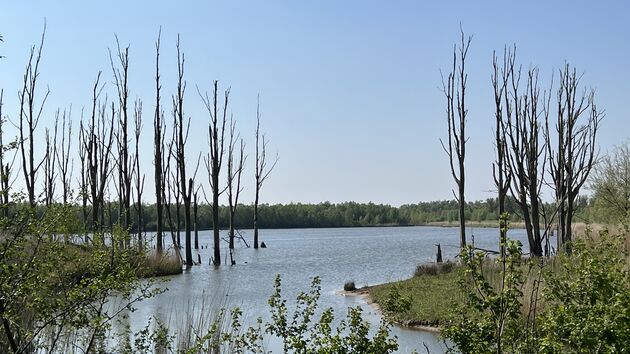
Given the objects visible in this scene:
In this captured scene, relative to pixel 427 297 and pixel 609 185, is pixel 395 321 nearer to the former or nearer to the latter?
pixel 427 297

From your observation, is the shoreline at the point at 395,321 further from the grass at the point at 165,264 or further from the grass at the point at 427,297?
the grass at the point at 165,264

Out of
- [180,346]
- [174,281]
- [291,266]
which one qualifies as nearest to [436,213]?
[291,266]

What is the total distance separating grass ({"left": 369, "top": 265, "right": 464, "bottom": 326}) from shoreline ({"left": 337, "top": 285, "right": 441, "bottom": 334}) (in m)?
0.02

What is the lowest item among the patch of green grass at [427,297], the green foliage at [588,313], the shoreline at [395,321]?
the shoreline at [395,321]

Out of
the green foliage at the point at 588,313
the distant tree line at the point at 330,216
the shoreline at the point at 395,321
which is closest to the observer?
the green foliage at the point at 588,313

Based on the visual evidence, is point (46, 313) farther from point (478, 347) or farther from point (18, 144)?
point (478, 347)

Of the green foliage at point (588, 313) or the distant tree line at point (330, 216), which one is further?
the distant tree line at point (330, 216)

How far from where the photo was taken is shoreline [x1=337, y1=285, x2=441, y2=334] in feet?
42.4

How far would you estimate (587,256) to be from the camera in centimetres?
574

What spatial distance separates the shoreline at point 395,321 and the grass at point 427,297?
0.02 meters

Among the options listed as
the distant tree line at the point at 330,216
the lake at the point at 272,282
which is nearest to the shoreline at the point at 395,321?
the lake at the point at 272,282

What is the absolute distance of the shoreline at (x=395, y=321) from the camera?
12938 millimetres

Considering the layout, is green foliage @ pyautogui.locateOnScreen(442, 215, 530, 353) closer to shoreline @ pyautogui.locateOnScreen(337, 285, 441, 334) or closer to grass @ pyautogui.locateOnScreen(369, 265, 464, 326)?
shoreline @ pyautogui.locateOnScreen(337, 285, 441, 334)

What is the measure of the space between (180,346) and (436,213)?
108424mm
